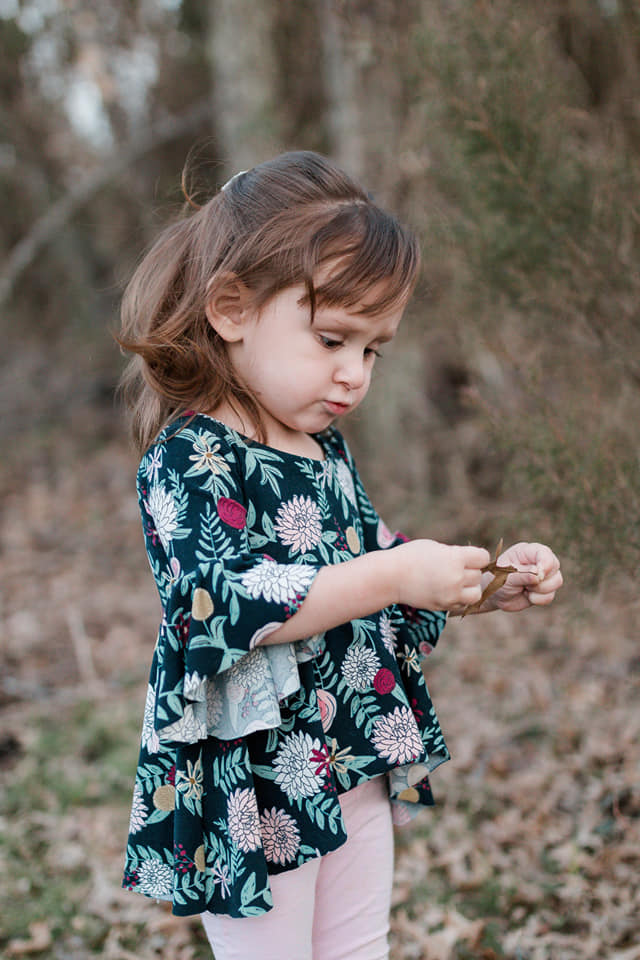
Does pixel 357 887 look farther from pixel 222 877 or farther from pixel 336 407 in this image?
pixel 336 407

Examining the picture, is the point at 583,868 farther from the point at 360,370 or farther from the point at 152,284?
the point at 152,284

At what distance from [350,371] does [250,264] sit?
28 centimetres

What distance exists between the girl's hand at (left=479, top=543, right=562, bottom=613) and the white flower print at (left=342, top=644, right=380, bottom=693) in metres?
0.25

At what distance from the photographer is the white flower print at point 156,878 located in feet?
5.33

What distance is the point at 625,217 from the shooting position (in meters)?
2.76

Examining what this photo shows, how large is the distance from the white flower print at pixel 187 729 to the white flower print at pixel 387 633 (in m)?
0.45

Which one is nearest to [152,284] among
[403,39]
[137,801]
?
[137,801]

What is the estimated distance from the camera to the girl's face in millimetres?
1579

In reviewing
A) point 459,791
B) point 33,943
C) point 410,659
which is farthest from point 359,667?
point 459,791

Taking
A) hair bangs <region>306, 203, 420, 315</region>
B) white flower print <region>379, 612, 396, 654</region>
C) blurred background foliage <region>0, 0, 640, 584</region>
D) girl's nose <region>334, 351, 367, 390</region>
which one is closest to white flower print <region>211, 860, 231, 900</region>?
white flower print <region>379, 612, 396, 654</region>

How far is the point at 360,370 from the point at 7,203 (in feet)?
29.5

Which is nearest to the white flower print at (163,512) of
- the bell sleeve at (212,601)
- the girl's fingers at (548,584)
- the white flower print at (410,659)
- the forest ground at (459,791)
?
the bell sleeve at (212,601)

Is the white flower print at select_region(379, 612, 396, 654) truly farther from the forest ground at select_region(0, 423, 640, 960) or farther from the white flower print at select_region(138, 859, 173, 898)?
the forest ground at select_region(0, 423, 640, 960)

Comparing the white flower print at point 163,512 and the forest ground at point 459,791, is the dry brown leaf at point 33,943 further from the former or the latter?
the white flower print at point 163,512
